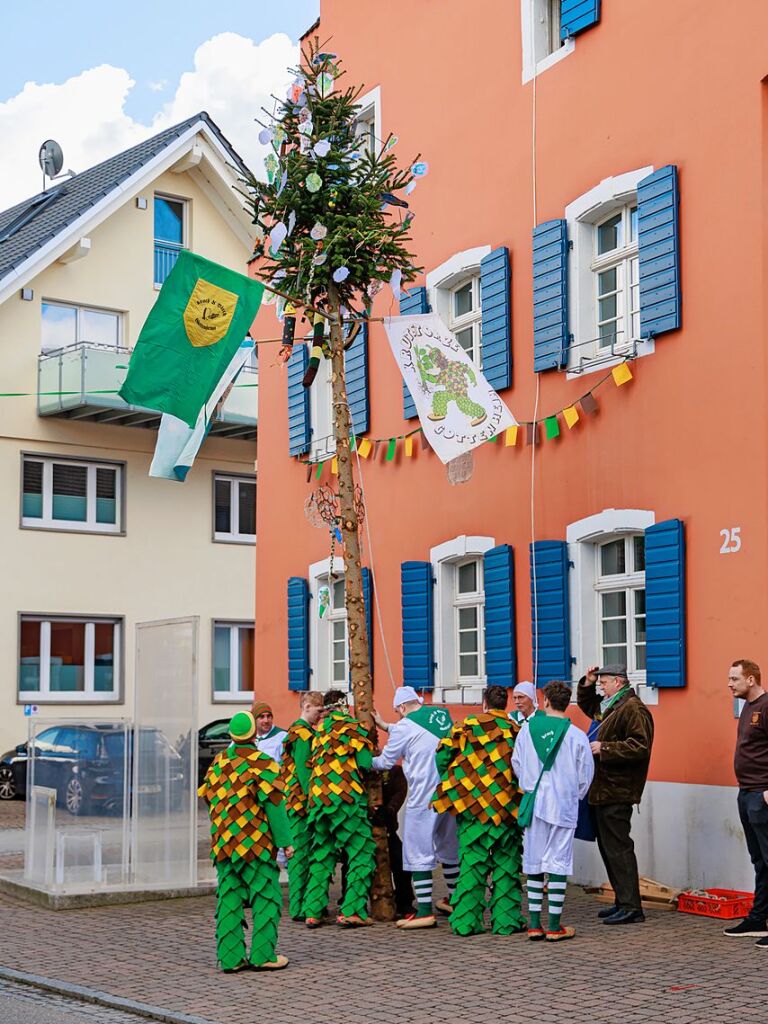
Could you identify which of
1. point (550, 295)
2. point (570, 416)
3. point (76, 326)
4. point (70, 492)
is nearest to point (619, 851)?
point (570, 416)

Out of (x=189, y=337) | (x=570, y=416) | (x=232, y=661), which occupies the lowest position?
(x=232, y=661)

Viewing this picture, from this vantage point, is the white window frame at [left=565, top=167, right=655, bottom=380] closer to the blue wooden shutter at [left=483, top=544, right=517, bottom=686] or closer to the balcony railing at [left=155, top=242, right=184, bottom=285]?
the blue wooden shutter at [left=483, top=544, right=517, bottom=686]

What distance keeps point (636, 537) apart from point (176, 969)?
18.6 ft

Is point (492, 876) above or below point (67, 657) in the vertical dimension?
below

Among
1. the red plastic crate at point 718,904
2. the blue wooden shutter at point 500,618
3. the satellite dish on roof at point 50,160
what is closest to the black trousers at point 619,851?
the red plastic crate at point 718,904

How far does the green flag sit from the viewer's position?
11938 mm

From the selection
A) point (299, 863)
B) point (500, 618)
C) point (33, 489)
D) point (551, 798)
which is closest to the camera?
point (551, 798)

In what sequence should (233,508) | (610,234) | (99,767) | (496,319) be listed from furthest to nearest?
(233,508) → (496,319) → (610,234) → (99,767)

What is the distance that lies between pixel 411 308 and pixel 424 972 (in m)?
8.88

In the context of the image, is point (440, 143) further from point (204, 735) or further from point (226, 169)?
point (226, 169)

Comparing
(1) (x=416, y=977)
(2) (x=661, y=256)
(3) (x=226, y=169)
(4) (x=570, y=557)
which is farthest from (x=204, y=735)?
(1) (x=416, y=977)

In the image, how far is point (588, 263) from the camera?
14.1 metres

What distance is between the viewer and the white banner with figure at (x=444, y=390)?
12.6 metres

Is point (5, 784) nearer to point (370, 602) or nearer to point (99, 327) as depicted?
point (99, 327)
